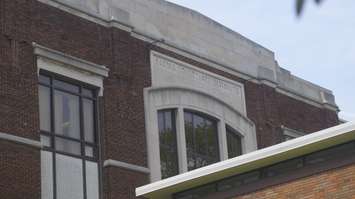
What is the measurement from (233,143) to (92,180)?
687 cm

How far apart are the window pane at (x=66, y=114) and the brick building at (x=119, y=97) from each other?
0.03 metres

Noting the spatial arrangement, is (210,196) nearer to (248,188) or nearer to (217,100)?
(248,188)

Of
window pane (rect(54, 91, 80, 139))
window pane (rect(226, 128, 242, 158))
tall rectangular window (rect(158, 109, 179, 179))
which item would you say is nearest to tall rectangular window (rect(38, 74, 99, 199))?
window pane (rect(54, 91, 80, 139))

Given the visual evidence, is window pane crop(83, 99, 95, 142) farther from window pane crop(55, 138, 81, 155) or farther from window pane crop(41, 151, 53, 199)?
window pane crop(41, 151, 53, 199)

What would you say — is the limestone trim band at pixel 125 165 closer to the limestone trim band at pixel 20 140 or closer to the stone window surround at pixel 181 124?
the stone window surround at pixel 181 124

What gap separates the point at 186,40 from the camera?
93.0 ft

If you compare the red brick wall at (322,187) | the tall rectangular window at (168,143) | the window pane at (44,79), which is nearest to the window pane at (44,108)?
the window pane at (44,79)

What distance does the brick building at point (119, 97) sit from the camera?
22.1 m

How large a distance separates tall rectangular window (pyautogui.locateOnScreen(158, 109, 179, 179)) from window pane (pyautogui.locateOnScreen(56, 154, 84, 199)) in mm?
3517

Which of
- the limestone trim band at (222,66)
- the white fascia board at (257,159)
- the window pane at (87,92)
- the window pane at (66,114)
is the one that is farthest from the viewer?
the limestone trim band at (222,66)

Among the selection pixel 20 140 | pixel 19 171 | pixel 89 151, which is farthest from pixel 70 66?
pixel 19 171

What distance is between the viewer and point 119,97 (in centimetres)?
2481

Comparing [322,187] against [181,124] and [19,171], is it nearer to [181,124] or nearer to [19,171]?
[19,171]

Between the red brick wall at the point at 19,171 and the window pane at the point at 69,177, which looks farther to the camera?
the window pane at the point at 69,177
